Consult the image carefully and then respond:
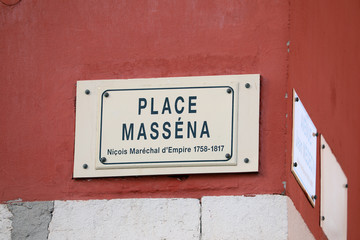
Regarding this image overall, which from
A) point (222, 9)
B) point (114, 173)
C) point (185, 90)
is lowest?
point (114, 173)

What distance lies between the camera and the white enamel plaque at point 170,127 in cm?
455

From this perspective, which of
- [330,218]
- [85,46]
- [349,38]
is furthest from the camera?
[85,46]

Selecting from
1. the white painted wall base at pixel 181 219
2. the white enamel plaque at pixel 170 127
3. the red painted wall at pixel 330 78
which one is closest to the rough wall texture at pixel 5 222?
the white painted wall base at pixel 181 219

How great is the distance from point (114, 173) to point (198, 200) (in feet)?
1.39

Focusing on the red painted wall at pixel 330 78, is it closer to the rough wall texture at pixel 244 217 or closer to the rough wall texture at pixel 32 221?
the rough wall texture at pixel 244 217

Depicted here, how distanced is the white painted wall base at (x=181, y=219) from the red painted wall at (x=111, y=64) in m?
0.06

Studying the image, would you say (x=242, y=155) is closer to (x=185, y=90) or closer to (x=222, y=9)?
(x=185, y=90)

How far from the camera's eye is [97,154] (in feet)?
15.2

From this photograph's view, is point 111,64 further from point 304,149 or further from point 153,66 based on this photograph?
point 304,149

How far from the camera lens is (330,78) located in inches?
175

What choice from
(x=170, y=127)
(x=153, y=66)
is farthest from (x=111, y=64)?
(x=170, y=127)

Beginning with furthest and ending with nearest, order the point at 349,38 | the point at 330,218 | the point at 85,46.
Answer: the point at 85,46 < the point at 330,218 < the point at 349,38

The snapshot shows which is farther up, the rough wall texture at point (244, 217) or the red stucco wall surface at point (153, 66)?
the red stucco wall surface at point (153, 66)

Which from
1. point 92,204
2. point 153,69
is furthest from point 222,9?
point 92,204
